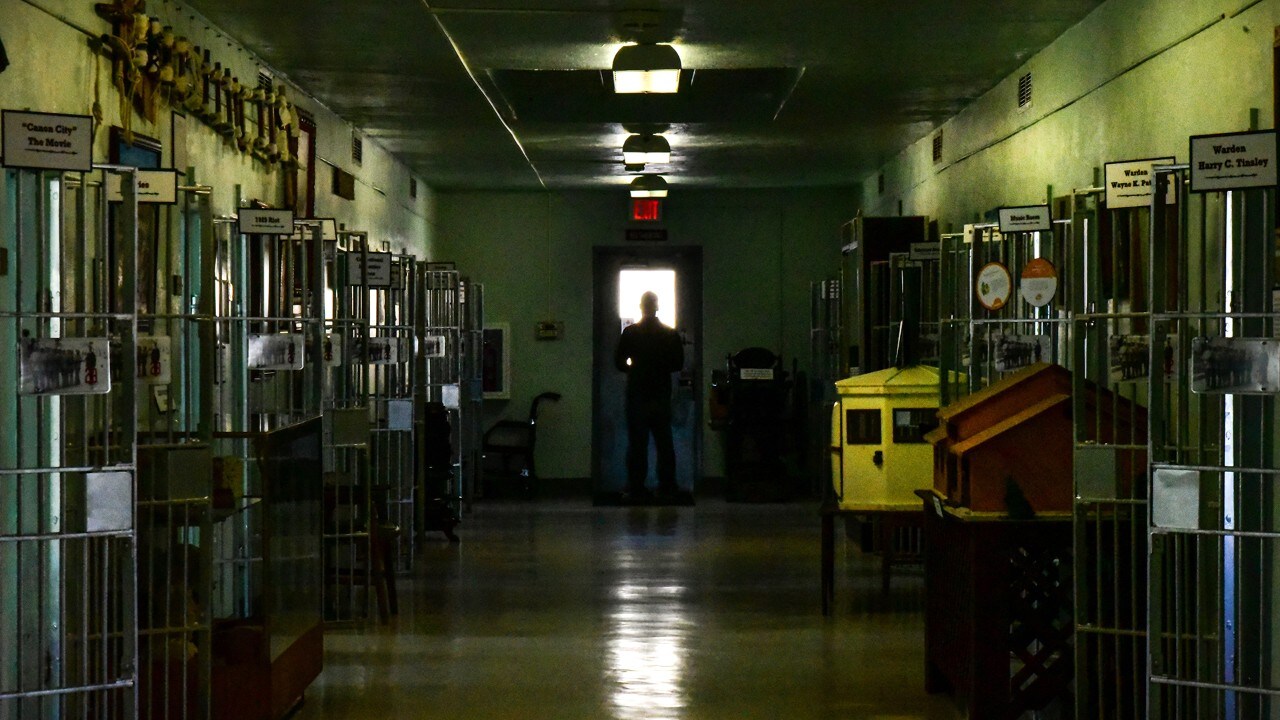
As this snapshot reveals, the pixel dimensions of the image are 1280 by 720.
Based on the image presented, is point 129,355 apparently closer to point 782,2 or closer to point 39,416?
point 39,416

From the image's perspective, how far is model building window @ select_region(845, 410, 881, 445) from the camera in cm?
809

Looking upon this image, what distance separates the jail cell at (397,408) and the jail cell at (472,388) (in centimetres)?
265

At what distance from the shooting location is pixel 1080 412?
16.6 feet

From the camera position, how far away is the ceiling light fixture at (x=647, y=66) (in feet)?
24.1

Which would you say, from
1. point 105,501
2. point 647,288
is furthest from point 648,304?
point 105,501

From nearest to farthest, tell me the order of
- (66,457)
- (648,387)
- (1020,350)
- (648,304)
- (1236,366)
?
(1236,366), (66,457), (1020,350), (648,304), (648,387)

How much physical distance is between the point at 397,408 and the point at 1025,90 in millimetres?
4023

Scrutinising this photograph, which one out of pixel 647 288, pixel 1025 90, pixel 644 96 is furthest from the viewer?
pixel 647 288

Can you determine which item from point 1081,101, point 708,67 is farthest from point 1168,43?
point 708,67

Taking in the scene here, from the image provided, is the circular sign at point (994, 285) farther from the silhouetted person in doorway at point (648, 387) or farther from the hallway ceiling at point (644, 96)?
the silhouetted person in doorway at point (648, 387)

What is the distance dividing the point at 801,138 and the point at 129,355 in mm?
8527

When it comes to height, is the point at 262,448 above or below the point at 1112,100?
below

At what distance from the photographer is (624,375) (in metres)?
16.2

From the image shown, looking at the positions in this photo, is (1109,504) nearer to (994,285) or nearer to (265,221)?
(994,285)
